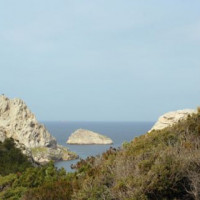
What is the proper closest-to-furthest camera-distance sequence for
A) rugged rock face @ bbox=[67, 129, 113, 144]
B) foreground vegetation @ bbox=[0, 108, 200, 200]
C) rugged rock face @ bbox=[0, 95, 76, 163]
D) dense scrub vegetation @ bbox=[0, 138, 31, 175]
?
1. foreground vegetation @ bbox=[0, 108, 200, 200]
2. dense scrub vegetation @ bbox=[0, 138, 31, 175]
3. rugged rock face @ bbox=[0, 95, 76, 163]
4. rugged rock face @ bbox=[67, 129, 113, 144]

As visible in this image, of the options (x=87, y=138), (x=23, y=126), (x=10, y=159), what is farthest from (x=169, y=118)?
(x=87, y=138)

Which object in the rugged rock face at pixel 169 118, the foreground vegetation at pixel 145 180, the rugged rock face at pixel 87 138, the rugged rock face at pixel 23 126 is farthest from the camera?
the rugged rock face at pixel 87 138

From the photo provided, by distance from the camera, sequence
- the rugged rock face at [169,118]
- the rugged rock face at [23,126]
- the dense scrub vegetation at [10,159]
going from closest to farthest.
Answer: the rugged rock face at [169,118]
the dense scrub vegetation at [10,159]
the rugged rock face at [23,126]

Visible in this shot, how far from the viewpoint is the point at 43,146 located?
346 ft

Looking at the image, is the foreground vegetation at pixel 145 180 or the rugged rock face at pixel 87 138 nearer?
the foreground vegetation at pixel 145 180

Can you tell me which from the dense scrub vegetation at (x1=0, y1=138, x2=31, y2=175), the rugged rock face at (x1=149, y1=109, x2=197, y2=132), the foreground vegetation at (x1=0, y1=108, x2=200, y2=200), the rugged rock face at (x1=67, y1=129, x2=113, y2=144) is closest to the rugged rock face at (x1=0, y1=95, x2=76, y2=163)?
the rugged rock face at (x1=67, y1=129, x2=113, y2=144)

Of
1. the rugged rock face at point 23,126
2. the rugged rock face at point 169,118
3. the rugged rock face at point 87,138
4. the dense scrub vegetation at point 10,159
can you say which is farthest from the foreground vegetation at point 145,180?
the rugged rock face at point 87,138

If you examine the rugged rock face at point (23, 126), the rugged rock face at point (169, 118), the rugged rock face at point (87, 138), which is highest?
the rugged rock face at point (169, 118)

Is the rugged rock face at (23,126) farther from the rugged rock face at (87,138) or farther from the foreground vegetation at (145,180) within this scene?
the foreground vegetation at (145,180)

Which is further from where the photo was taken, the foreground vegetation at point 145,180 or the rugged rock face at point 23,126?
the rugged rock face at point 23,126

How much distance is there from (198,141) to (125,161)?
8.82 ft

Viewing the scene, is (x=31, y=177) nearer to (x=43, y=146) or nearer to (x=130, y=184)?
(x=130, y=184)

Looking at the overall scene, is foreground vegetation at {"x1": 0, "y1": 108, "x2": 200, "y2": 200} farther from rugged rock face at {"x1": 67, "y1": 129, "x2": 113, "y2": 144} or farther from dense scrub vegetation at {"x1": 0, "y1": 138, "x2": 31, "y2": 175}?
rugged rock face at {"x1": 67, "y1": 129, "x2": 113, "y2": 144}

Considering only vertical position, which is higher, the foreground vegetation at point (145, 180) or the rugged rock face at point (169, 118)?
the rugged rock face at point (169, 118)
